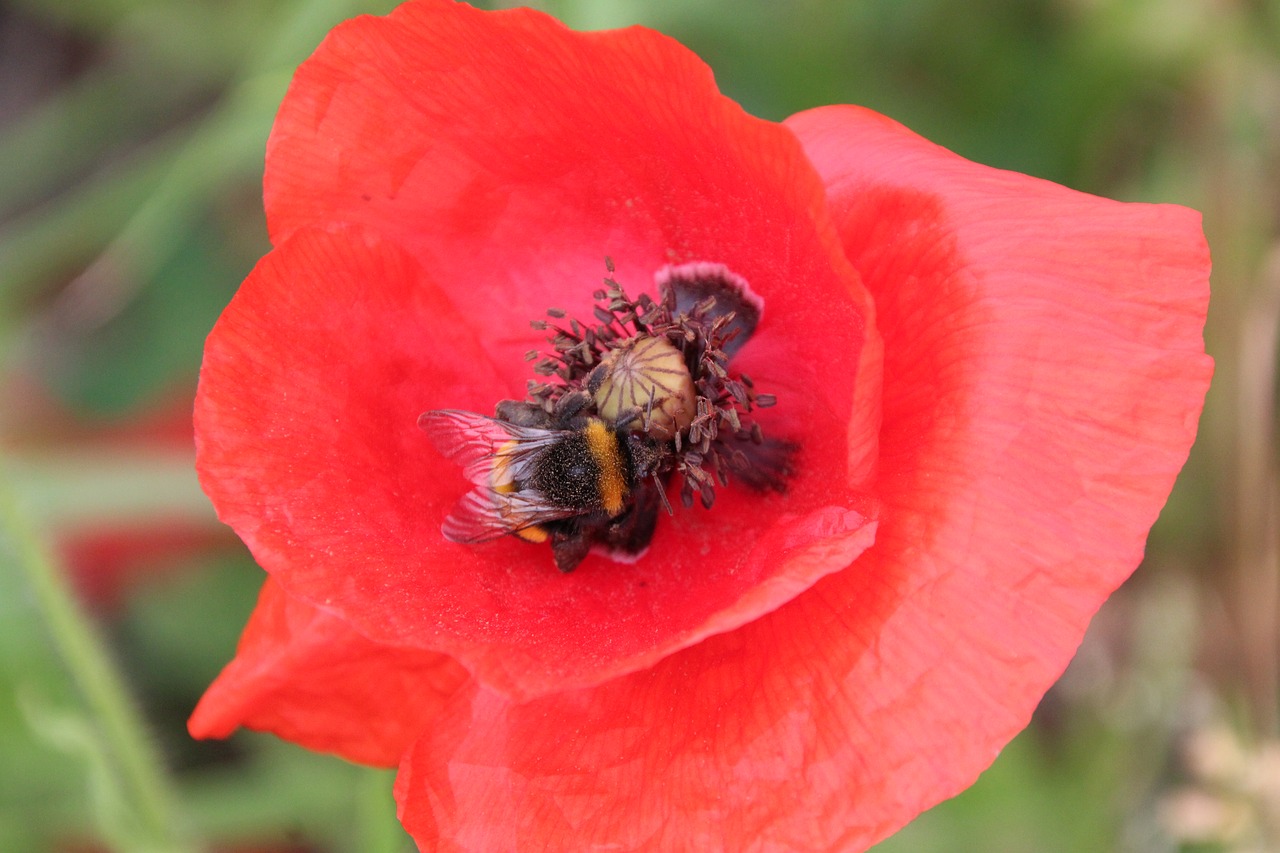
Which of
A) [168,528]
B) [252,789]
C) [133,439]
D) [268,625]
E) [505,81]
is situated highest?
[505,81]

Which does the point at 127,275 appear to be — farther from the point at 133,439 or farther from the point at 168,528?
the point at 168,528

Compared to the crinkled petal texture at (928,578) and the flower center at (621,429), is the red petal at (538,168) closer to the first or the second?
the flower center at (621,429)

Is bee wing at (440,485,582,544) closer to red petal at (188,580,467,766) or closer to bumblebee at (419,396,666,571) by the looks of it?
bumblebee at (419,396,666,571)

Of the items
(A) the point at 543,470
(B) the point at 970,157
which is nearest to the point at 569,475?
(A) the point at 543,470

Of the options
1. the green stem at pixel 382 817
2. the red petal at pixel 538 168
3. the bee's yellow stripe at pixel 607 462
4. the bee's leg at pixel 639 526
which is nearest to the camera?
the red petal at pixel 538 168

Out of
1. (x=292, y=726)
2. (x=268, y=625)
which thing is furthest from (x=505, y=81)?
(x=292, y=726)

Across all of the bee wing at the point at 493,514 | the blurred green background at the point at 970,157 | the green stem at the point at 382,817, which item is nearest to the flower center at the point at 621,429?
the bee wing at the point at 493,514

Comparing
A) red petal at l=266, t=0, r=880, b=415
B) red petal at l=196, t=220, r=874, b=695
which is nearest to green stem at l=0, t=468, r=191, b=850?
red petal at l=196, t=220, r=874, b=695
